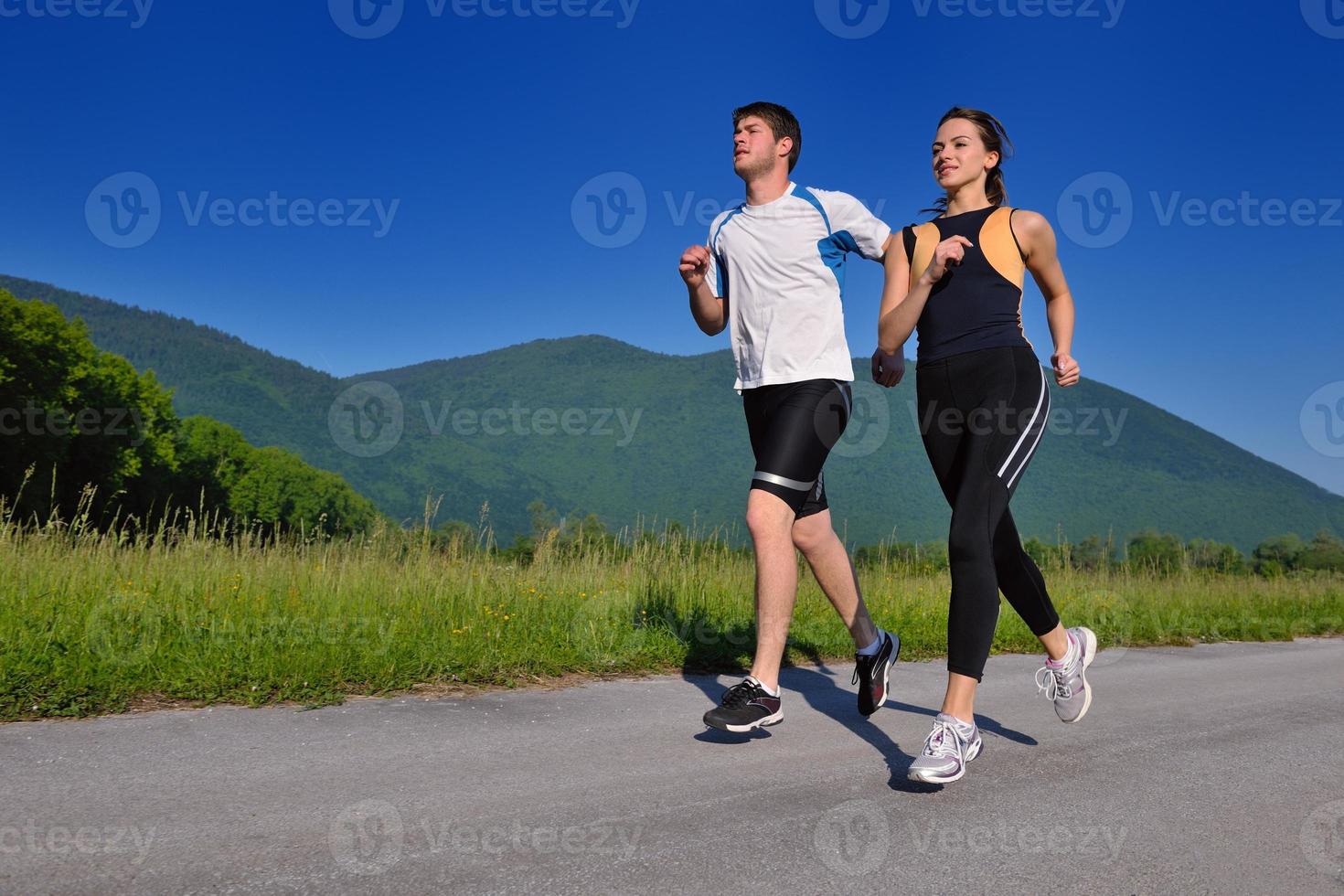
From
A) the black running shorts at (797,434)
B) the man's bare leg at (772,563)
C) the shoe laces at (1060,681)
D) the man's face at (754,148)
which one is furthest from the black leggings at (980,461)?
the man's face at (754,148)

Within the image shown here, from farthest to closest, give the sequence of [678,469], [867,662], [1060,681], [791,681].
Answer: [678,469] → [791,681] → [867,662] → [1060,681]

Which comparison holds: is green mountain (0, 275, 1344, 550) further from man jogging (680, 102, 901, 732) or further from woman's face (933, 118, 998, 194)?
woman's face (933, 118, 998, 194)

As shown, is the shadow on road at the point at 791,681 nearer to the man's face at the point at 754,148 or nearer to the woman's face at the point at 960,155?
the woman's face at the point at 960,155

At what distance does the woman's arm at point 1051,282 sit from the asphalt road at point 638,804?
1464mm

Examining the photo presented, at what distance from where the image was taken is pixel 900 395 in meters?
163

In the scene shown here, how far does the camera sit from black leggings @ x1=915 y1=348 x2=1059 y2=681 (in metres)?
3.19

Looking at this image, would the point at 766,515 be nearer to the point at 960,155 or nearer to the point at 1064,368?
the point at 1064,368

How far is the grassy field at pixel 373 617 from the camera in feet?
12.6

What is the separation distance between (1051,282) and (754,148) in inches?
52.4

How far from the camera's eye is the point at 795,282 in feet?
12.8

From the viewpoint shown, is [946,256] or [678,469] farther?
[678,469]

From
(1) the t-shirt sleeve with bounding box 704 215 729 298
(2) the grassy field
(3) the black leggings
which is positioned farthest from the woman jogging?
(2) the grassy field

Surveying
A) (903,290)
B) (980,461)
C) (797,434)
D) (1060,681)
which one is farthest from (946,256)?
(1060,681)

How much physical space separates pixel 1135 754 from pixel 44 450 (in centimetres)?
4200
